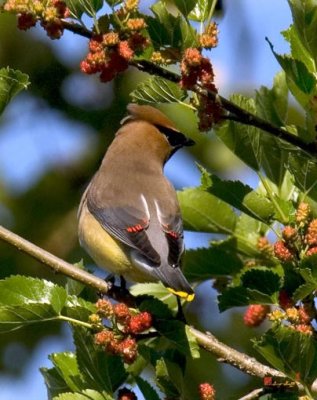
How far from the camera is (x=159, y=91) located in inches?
106

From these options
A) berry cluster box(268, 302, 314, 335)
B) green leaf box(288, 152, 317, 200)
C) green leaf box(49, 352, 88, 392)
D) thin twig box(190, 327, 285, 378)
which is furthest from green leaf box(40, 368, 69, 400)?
green leaf box(288, 152, 317, 200)

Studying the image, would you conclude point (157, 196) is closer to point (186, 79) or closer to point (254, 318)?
point (254, 318)

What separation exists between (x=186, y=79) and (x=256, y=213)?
2.25ft

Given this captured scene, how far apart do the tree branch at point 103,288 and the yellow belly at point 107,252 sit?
67cm

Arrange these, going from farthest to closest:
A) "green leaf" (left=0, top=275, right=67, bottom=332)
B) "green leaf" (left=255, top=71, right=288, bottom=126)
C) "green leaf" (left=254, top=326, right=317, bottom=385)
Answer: "green leaf" (left=255, top=71, right=288, bottom=126)
"green leaf" (left=0, top=275, right=67, bottom=332)
"green leaf" (left=254, top=326, right=317, bottom=385)

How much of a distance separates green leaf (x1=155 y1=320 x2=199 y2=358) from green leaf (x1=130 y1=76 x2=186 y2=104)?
0.64 m

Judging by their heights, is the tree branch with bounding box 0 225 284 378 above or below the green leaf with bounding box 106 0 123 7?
below

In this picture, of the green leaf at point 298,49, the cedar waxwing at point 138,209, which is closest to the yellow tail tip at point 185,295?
the cedar waxwing at point 138,209

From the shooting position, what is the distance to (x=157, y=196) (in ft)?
13.9

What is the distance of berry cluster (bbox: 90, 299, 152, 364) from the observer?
9.07 feet

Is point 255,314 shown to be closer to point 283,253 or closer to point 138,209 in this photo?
point 283,253

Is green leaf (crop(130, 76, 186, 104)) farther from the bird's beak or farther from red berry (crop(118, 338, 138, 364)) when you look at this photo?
the bird's beak

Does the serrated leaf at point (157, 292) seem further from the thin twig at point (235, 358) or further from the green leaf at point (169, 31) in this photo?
the green leaf at point (169, 31)

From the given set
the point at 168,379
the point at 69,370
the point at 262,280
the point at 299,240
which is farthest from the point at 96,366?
the point at 299,240
